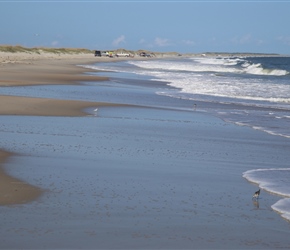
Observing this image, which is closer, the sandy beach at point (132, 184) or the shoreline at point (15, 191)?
the sandy beach at point (132, 184)

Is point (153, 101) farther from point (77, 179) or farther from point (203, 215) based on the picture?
point (203, 215)

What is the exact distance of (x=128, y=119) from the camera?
53.6ft

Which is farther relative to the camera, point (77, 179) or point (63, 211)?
point (77, 179)

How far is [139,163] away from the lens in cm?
1030

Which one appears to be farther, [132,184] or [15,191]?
[132,184]

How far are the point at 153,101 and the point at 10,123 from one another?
344 inches

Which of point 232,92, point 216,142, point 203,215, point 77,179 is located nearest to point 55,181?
point 77,179

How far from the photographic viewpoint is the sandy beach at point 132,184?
645 cm

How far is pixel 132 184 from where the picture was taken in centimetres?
873

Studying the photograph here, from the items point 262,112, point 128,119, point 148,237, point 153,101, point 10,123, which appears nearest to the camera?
point 148,237

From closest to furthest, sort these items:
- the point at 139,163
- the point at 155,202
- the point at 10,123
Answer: the point at 155,202 → the point at 139,163 → the point at 10,123

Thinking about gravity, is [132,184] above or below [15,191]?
below

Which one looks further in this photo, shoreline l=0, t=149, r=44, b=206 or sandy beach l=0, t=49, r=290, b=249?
shoreline l=0, t=149, r=44, b=206

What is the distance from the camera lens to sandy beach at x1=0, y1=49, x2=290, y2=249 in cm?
645
